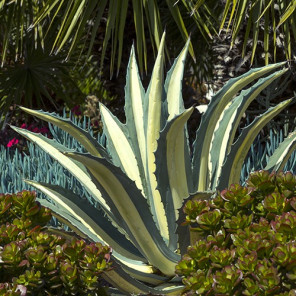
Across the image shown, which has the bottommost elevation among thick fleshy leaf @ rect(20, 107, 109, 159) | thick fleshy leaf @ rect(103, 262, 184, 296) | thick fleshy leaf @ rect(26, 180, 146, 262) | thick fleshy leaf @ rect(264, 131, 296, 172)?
thick fleshy leaf @ rect(103, 262, 184, 296)

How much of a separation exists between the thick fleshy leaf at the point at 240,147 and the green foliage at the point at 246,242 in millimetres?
365

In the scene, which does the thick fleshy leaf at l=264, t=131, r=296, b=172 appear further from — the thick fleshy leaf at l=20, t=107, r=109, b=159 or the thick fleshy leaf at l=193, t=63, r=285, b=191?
the thick fleshy leaf at l=20, t=107, r=109, b=159

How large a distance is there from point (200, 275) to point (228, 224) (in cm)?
20

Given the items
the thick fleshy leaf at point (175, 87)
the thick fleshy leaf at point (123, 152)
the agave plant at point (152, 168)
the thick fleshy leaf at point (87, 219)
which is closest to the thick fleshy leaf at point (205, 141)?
the agave plant at point (152, 168)

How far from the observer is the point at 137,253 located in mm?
2258

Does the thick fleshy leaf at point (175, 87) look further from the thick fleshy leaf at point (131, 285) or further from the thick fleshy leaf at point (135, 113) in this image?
the thick fleshy leaf at point (131, 285)

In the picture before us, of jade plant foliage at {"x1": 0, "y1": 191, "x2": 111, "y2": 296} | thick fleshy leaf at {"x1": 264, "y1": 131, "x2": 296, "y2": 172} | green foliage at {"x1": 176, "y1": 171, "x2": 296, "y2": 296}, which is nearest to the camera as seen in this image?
green foliage at {"x1": 176, "y1": 171, "x2": 296, "y2": 296}

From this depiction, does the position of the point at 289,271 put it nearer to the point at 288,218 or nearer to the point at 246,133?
the point at 288,218

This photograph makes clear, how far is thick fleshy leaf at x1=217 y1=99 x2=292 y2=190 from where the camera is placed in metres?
2.19

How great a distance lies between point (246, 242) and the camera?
158cm

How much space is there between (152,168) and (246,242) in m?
0.72

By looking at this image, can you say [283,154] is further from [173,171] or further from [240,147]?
[173,171]

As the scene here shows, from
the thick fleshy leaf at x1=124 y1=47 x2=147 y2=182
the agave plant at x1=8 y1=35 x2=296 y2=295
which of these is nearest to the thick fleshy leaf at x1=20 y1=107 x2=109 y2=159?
the agave plant at x1=8 y1=35 x2=296 y2=295

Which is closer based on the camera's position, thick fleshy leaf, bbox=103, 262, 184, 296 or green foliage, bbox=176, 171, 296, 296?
green foliage, bbox=176, 171, 296, 296
